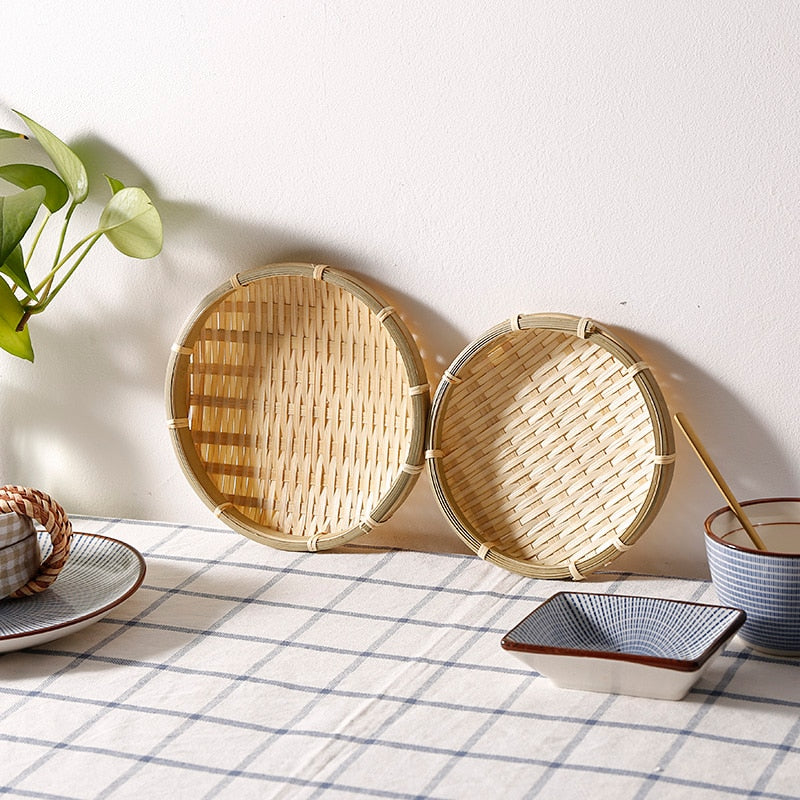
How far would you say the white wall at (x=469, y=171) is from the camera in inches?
42.5

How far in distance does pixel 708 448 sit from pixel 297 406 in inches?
16.9

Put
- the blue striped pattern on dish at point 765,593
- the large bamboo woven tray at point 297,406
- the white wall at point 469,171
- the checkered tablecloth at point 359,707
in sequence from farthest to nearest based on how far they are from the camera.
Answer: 1. the large bamboo woven tray at point 297,406
2. the white wall at point 469,171
3. the blue striped pattern on dish at point 765,593
4. the checkered tablecloth at point 359,707

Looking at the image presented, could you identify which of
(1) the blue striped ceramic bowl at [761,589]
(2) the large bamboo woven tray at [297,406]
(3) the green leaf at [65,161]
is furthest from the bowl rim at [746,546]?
(3) the green leaf at [65,161]

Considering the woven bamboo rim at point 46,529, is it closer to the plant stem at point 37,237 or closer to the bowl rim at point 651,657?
the plant stem at point 37,237

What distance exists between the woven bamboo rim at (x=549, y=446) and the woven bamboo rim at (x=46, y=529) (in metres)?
0.36

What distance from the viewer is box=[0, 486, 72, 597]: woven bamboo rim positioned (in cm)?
109

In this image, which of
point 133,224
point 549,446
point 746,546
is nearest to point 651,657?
point 746,546

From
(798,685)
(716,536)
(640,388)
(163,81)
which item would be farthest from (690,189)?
(163,81)

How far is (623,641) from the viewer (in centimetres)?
100

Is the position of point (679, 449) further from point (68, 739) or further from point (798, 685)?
point (68, 739)

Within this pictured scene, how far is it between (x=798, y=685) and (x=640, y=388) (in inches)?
12.1

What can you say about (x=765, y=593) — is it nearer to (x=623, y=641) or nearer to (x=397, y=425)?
(x=623, y=641)

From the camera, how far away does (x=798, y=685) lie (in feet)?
3.11

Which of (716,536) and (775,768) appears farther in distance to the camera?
(716,536)
